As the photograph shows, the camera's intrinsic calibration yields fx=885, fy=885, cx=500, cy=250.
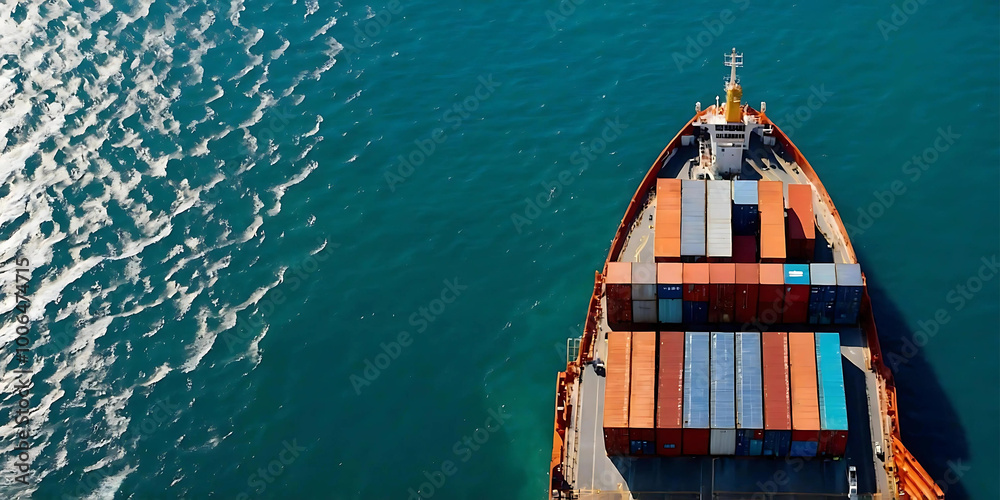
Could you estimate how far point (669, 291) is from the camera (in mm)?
70438

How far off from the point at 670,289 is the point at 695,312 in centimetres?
329

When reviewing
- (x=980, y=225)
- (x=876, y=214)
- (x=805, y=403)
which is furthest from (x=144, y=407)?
(x=980, y=225)

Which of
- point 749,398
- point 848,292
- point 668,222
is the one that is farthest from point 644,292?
point 848,292

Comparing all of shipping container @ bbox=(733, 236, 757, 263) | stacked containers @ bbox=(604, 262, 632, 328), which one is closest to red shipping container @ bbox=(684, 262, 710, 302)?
stacked containers @ bbox=(604, 262, 632, 328)

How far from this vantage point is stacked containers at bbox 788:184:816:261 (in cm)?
7538

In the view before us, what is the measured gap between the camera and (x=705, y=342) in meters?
66.8

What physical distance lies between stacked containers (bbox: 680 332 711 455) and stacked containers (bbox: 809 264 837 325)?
9.85m

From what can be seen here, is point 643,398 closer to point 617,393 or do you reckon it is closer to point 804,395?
point 617,393

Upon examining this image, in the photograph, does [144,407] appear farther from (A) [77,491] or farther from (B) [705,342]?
(B) [705,342]

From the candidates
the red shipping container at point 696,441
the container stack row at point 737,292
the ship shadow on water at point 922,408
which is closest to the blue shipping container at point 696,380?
the red shipping container at point 696,441

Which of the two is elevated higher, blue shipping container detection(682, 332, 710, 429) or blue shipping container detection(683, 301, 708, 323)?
blue shipping container detection(683, 301, 708, 323)

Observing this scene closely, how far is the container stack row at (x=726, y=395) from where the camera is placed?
202ft

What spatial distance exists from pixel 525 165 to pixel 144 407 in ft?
150

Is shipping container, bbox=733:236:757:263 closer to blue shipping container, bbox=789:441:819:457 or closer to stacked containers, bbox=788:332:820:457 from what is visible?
stacked containers, bbox=788:332:820:457
